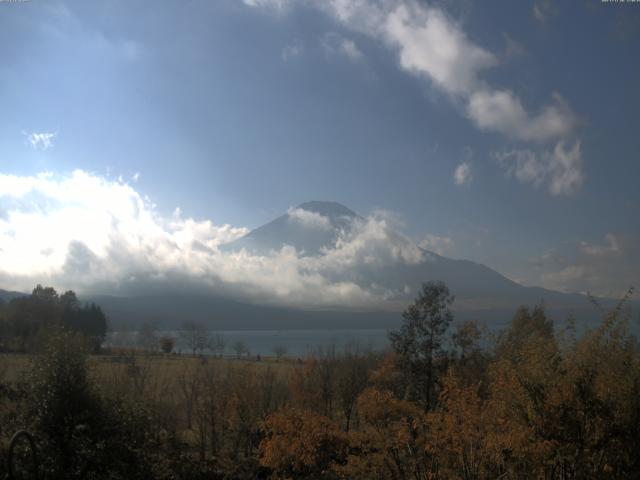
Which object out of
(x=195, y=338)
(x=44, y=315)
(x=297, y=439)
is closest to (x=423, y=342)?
(x=297, y=439)

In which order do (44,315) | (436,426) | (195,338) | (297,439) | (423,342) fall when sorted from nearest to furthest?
(436,426), (297,439), (423,342), (44,315), (195,338)

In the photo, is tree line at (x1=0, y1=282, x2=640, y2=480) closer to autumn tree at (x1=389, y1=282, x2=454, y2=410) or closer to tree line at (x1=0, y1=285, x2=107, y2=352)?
autumn tree at (x1=389, y1=282, x2=454, y2=410)

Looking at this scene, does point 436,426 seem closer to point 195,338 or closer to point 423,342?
point 423,342

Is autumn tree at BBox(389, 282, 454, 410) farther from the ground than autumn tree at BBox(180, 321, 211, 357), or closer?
farther from the ground

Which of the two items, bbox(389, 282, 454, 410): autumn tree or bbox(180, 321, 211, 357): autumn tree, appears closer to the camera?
bbox(389, 282, 454, 410): autumn tree

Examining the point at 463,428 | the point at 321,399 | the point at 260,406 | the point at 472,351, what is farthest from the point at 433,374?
the point at 463,428

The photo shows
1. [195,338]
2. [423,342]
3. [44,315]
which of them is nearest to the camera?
[423,342]

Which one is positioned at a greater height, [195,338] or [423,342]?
[423,342]

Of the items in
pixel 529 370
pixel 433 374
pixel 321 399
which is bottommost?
pixel 321 399

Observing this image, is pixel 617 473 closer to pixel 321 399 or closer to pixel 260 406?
pixel 260 406

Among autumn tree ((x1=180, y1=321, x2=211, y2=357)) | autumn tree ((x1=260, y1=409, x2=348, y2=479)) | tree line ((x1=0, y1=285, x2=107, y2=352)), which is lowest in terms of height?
autumn tree ((x1=180, y1=321, x2=211, y2=357))

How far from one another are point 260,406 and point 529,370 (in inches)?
875

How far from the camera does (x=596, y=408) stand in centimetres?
1029

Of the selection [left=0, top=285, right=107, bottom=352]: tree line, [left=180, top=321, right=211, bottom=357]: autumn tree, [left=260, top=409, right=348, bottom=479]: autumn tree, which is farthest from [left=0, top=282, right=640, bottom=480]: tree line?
[left=180, top=321, right=211, bottom=357]: autumn tree
